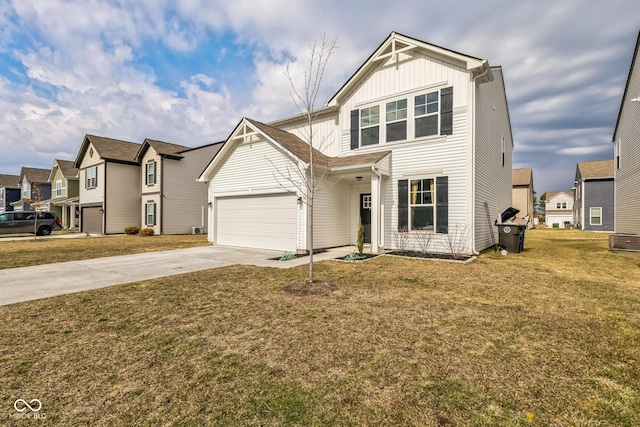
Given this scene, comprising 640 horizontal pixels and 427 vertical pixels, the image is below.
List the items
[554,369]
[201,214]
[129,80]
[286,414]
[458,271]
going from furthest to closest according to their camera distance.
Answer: [201,214] → [129,80] → [458,271] → [554,369] → [286,414]

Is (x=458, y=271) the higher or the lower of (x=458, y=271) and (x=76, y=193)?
the lower

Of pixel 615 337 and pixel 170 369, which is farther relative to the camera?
pixel 615 337

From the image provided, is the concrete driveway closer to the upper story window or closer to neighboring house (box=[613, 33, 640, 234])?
the upper story window

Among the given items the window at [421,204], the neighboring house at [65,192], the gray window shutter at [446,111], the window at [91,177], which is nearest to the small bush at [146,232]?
the window at [91,177]

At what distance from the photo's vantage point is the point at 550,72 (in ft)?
44.9

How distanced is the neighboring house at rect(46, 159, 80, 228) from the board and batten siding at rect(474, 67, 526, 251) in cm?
3581

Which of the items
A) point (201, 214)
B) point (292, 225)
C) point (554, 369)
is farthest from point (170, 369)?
point (201, 214)

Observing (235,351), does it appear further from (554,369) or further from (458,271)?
(458,271)

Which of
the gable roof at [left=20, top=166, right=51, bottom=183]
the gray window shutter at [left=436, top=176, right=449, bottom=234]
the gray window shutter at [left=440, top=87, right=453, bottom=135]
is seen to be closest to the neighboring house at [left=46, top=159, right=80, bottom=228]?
the gable roof at [left=20, top=166, right=51, bottom=183]

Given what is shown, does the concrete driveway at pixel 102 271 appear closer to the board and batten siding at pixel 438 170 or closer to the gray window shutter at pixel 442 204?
the board and batten siding at pixel 438 170

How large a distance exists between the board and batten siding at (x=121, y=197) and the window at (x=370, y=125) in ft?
68.8

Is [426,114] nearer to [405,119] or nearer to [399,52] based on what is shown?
[405,119]

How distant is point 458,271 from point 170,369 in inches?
274

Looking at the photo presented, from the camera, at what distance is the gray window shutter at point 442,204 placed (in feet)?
33.5
